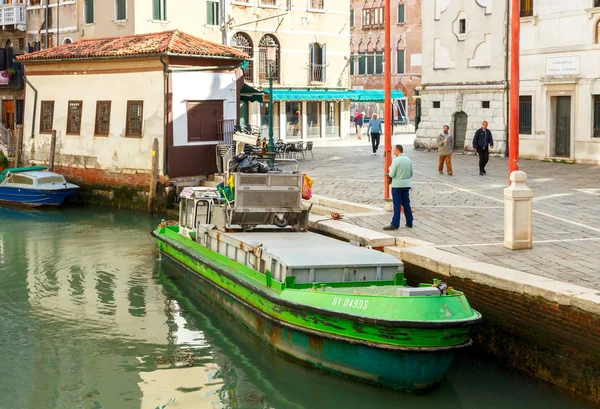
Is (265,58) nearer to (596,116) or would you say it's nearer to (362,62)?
(596,116)

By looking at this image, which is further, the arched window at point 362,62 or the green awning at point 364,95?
the arched window at point 362,62

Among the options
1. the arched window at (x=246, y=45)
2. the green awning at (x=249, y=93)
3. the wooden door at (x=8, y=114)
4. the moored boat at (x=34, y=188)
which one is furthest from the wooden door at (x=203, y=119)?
the wooden door at (x=8, y=114)

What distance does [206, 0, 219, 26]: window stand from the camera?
34156mm

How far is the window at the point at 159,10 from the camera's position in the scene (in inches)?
→ 1271

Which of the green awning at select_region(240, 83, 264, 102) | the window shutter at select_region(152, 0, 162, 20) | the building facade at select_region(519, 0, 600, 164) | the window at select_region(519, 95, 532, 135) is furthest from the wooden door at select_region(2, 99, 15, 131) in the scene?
the building facade at select_region(519, 0, 600, 164)

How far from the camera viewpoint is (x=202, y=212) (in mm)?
15820

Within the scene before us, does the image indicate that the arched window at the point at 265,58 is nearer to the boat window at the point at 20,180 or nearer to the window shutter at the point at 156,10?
the window shutter at the point at 156,10

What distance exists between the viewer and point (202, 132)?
2470cm

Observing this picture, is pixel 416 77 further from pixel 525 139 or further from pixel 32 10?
pixel 525 139

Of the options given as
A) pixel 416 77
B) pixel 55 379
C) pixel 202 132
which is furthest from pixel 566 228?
pixel 416 77

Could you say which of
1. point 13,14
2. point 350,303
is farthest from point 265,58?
point 350,303

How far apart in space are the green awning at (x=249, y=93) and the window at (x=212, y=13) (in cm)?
355

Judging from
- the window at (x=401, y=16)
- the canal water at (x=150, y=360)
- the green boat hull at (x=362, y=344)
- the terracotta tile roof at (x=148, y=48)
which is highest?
the window at (x=401, y=16)

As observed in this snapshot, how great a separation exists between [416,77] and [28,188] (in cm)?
3537
